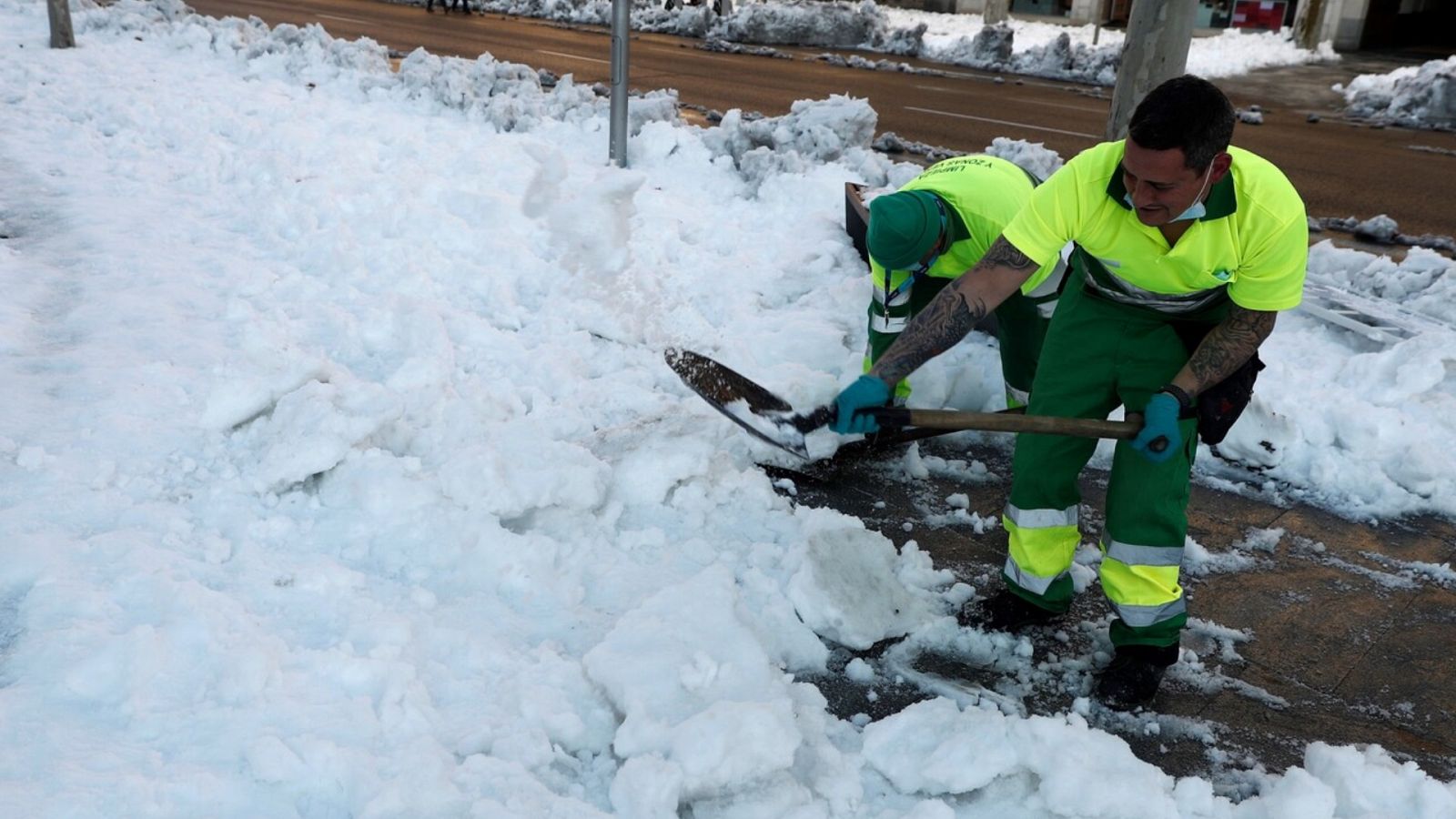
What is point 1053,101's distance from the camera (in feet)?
43.0

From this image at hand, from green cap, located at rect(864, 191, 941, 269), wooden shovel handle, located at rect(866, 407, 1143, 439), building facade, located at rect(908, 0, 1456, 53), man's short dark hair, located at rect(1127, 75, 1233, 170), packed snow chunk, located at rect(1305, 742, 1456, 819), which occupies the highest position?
building facade, located at rect(908, 0, 1456, 53)

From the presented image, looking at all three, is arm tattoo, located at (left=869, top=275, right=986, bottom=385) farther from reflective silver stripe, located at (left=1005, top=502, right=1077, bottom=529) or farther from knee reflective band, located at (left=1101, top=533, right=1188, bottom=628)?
knee reflective band, located at (left=1101, top=533, right=1188, bottom=628)

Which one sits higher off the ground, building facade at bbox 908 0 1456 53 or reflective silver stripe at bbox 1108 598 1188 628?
building facade at bbox 908 0 1456 53

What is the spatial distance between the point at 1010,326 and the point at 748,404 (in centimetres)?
106

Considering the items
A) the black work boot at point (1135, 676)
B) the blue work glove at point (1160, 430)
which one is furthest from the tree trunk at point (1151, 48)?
the black work boot at point (1135, 676)

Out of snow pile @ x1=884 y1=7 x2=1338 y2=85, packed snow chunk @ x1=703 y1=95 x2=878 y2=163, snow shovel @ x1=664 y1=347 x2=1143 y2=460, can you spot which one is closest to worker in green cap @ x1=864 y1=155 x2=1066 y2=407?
snow shovel @ x1=664 y1=347 x2=1143 y2=460

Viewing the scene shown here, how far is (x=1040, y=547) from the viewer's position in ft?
10.3

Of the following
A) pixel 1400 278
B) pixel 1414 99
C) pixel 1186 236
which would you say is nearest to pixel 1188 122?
pixel 1186 236

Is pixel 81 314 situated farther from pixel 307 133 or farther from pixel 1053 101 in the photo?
pixel 1053 101

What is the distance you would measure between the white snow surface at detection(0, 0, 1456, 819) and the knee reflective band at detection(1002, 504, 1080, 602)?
0.28m

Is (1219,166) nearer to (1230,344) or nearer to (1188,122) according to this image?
(1188,122)

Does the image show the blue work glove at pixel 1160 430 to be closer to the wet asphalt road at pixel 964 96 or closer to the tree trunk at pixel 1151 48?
the tree trunk at pixel 1151 48

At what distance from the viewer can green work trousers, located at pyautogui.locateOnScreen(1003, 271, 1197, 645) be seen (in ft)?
9.55

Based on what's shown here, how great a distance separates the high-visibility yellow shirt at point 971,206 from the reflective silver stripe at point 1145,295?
83cm
